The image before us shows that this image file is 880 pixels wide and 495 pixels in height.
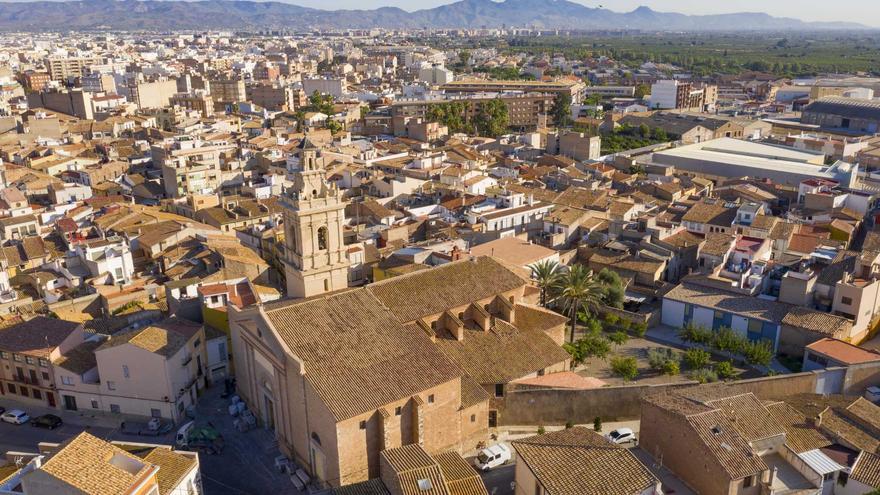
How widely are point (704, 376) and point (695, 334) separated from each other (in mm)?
5193

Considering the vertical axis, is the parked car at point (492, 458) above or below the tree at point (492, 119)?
below

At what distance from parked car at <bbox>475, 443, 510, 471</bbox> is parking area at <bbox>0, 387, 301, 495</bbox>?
24.9 ft

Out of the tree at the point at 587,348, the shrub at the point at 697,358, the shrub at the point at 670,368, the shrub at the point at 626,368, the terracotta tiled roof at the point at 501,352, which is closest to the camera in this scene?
the terracotta tiled roof at the point at 501,352

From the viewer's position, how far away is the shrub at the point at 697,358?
37.7 meters

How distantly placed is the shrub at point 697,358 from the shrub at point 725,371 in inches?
31.3

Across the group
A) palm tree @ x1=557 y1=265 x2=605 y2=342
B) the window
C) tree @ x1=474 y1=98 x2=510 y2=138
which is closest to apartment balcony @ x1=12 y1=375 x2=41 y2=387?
the window

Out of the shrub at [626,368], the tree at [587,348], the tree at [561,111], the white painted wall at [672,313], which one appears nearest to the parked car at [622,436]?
the shrub at [626,368]

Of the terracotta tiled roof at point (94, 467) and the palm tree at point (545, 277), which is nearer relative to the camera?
the terracotta tiled roof at point (94, 467)

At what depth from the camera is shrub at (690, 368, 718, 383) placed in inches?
1415

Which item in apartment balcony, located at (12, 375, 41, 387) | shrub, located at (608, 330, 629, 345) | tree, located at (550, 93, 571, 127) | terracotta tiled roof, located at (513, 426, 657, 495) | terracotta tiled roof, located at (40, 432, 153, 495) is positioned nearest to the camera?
terracotta tiled roof, located at (40, 432, 153, 495)

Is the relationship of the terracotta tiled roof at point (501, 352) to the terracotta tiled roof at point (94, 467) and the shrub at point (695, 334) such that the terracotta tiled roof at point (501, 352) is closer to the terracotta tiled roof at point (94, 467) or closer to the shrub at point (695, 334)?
the shrub at point (695, 334)

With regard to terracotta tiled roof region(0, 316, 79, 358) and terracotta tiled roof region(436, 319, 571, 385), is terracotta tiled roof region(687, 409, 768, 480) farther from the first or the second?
terracotta tiled roof region(0, 316, 79, 358)

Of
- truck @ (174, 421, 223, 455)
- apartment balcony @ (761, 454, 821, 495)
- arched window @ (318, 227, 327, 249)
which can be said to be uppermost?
arched window @ (318, 227, 327, 249)

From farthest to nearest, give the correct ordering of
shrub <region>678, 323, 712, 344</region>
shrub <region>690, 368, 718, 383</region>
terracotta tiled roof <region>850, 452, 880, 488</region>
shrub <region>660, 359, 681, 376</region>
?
shrub <region>678, 323, 712, 344</region>
shrub <region>660, 359, 681, 376</region>
shrub <region>690, 368, 718, 383</region>
terracotta tiled roof <region>850, 452, 880, 488</region>
